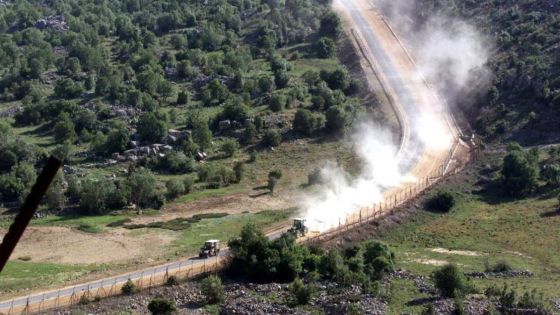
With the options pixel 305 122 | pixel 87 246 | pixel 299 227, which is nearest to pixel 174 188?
pixel 87 246

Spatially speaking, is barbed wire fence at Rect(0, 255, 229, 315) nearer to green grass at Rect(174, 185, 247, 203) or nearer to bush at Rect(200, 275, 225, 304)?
bush at Rect(200, 275, 225, 304)

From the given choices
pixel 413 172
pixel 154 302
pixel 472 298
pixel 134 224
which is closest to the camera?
pixel 154 302

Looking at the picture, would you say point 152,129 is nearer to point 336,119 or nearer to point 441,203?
point 336,119

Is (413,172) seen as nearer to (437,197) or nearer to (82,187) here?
(437,197)

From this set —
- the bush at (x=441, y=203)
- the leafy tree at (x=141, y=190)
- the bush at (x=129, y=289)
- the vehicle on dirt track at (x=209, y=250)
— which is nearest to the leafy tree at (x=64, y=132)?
the leafy tree at (x=141, y=190)

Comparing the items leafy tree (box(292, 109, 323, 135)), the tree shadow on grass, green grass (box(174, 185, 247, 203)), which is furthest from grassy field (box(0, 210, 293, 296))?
leafy tree (box(292, 109, 323, 135))

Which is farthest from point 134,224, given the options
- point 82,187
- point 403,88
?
point 403,88
